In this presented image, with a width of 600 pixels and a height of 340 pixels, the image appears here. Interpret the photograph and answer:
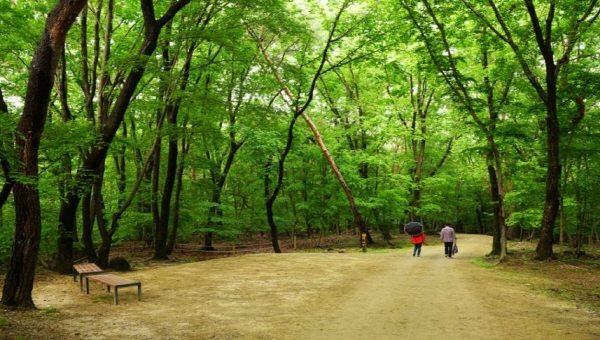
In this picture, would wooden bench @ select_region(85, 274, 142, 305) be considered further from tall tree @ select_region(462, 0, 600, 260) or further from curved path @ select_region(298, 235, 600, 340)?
tall tree @ select_region(462, 0, 600, 260)

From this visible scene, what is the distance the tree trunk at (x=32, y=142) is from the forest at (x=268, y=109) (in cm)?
2

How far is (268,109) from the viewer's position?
65.2ft

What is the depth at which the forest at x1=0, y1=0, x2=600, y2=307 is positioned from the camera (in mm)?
9977

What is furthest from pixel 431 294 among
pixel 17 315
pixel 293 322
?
pixel 17 315

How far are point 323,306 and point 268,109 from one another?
13443mm

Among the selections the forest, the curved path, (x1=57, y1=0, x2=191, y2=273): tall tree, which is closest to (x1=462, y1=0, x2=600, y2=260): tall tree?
the forest

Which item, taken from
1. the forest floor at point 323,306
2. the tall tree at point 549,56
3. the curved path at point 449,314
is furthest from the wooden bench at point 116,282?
the tall tree at point 549,56

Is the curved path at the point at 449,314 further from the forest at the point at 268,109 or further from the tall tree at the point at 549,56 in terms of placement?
the forest at the point at 268,109

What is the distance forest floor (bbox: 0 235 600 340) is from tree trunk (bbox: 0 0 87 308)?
23.7 inches

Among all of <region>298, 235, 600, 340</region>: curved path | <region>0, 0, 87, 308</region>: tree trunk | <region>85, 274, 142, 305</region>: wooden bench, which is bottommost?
<region>298, 235, 600, 340</region>: curved path

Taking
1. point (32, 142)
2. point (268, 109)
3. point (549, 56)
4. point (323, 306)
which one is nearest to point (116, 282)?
point (32, 142)

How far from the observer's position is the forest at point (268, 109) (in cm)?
998

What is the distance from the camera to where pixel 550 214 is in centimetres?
1397

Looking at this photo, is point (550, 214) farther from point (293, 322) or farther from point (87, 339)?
point (87, 339)
